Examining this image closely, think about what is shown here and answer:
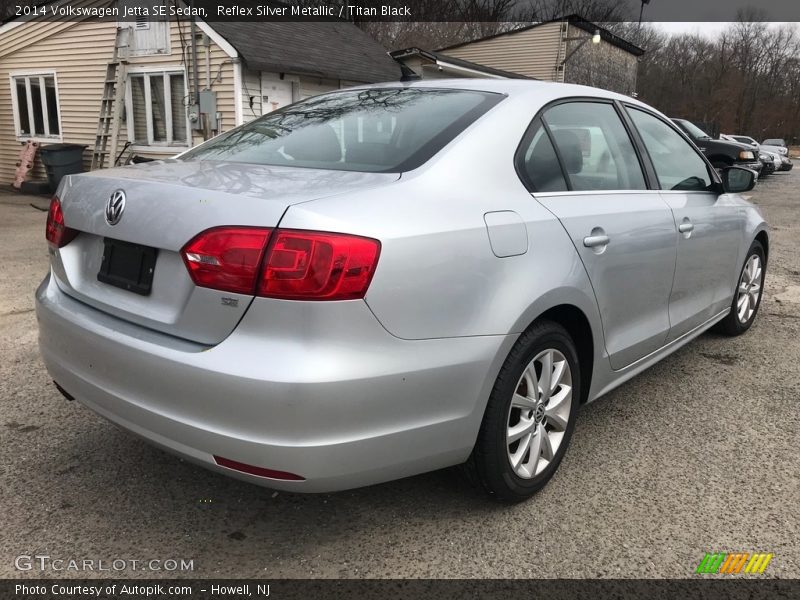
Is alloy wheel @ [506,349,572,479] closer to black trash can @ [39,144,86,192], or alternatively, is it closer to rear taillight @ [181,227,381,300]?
rear taillight @ [181,227,381,300]

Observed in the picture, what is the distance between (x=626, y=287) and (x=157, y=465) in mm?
2156

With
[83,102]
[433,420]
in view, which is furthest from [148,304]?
[83,102]

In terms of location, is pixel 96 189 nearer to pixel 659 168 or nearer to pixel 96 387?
pixel 96 387

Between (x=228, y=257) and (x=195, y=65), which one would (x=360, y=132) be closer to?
(x=228, y=257)

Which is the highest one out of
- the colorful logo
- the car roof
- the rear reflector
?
the car roof

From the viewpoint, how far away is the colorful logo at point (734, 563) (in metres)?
2.22

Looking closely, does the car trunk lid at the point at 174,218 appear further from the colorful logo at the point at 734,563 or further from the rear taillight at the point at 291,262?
the colorful logo at the point at 734,563

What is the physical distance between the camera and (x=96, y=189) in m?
2.33

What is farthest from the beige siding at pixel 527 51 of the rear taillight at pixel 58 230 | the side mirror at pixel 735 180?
the rear taillight at pixel 58 230

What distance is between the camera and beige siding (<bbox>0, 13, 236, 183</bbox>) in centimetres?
1250

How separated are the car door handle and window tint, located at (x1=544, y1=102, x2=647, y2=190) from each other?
0.24 metres

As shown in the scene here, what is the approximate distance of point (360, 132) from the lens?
2.69 metres

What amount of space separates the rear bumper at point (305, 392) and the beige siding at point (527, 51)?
24.4m

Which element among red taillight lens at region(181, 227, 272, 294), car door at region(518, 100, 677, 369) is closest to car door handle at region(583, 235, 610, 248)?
car door at region(518, 100, 677, 369)
